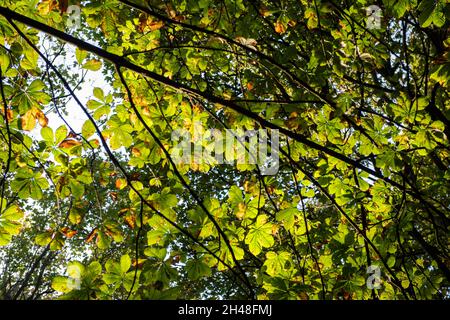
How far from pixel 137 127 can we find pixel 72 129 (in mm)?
392

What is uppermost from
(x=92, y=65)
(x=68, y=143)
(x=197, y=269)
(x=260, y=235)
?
(x=92, y=65)

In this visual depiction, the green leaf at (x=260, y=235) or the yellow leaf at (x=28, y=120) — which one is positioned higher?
the yellow leaf at (x=28, y=120)

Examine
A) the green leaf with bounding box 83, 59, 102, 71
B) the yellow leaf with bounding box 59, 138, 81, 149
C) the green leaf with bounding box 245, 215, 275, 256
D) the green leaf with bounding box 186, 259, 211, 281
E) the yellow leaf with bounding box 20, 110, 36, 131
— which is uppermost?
the green leaf with bounding box 83, 59, 102, 71

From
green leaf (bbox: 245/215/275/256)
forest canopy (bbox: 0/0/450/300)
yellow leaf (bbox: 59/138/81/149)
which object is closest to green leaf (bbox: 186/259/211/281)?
forest canopy (bbox: 0/0/450/300)

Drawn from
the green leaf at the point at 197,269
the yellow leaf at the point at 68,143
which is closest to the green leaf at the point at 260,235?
the green leaf at the point at 197,269

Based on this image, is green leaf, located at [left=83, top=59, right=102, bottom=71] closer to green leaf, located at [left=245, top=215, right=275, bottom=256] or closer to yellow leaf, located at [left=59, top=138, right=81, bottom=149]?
yellow leaf, located at [left=59, top=138, right=81, bottom=149]

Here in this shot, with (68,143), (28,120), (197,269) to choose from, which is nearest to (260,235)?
(197,269)

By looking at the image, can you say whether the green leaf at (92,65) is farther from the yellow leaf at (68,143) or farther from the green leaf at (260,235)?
the green leaf at (260,235)

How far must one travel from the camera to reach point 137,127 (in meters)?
1.96

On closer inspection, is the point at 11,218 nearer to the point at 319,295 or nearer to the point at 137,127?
the point at 137,127

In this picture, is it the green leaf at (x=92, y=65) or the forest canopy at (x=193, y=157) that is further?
the green leaf at (x=92, y=65)

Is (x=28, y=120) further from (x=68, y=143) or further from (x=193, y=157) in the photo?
(x=193, y=157)

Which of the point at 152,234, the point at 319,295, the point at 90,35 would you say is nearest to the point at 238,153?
the point at 152,234

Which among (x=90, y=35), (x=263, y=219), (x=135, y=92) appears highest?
(x=90, y=35)
